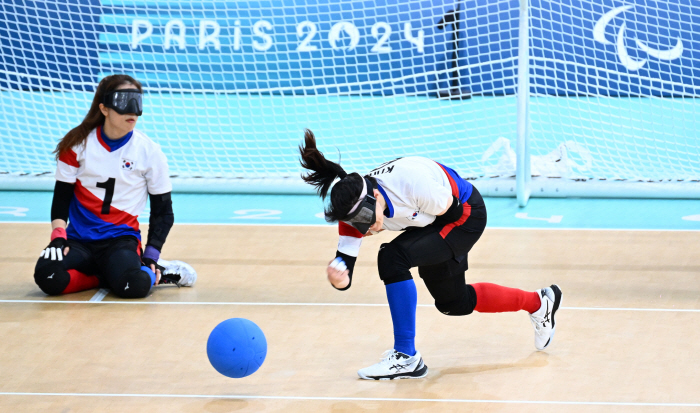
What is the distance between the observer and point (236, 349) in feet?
9.67

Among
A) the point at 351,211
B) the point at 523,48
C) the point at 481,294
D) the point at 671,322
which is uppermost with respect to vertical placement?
the point at 523,48

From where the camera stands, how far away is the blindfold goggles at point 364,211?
8.91 ft

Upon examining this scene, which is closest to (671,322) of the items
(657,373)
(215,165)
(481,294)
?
(657,373)

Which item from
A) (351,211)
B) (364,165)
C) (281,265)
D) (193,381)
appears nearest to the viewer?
(351,211)

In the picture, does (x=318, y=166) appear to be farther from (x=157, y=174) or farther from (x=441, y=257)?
(x=157, y=174)

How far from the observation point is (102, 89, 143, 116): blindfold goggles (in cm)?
396

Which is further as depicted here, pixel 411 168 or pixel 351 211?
pixel 411 168

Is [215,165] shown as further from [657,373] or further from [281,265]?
[657,373]

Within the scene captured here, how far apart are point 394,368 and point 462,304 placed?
0.40m

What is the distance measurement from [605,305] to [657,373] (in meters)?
0.87

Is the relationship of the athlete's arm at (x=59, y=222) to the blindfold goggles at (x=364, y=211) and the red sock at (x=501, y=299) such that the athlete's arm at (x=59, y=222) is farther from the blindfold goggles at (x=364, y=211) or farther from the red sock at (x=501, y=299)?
the red sock at (x=501, y=299)

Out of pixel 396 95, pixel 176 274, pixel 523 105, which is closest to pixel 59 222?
pixel 176 274

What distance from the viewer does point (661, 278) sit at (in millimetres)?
4426

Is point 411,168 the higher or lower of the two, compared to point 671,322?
higher
